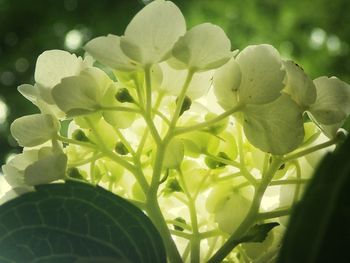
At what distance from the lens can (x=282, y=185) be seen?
1.05ft

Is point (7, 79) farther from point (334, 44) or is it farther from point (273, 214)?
point (273, 214)

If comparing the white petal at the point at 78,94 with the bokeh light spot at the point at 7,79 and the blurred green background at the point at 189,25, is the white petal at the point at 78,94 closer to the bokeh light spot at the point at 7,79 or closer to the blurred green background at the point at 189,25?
the blurred green background at the point at 189,25

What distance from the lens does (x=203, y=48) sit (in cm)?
29

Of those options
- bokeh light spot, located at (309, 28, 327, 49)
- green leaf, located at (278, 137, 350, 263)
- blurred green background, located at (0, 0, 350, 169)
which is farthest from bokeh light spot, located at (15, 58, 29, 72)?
green leaf, located at (278, 137, 350, 263)

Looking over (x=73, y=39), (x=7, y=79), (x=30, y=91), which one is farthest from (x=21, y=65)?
(x=30, y=91)

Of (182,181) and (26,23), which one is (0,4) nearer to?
(26,23)

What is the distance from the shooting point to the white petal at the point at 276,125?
291mm

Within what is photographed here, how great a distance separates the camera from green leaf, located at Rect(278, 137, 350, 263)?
173 mm

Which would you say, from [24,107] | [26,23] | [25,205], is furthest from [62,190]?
[26,23]

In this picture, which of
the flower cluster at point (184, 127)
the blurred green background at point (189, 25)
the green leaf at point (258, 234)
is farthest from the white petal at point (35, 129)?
the blurred green background at point (189, 25)

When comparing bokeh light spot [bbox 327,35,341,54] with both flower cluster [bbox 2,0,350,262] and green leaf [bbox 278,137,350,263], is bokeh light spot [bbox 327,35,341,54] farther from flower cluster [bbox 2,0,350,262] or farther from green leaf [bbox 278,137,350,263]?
green leaf [bbox 278,137,350,263]

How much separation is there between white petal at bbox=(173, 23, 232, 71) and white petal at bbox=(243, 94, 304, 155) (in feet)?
0.09

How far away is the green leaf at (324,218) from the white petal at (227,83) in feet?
0.40

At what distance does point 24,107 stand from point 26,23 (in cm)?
29
